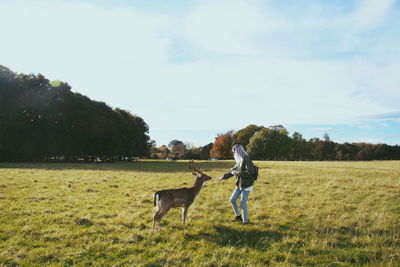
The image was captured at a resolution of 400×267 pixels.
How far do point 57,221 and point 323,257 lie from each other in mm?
8397

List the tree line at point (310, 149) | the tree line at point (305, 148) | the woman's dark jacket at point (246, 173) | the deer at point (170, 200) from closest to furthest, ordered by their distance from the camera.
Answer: the deer at point (170, 200) < the woman's dark jacket at point (246, 173) < the tree line at point (305, 148) < the tree line at point (310, 149)

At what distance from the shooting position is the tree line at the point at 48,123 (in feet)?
137

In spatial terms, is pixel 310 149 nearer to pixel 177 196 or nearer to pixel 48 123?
pixel 48 123

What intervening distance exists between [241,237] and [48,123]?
153 ft

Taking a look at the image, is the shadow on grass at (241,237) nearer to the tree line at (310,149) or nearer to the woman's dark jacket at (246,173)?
the woman's dark jacket at (246,173)

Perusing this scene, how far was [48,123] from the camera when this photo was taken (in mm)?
45188

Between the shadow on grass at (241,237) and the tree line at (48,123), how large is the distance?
44.3 metres

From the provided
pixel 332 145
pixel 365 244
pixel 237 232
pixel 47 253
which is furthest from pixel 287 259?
pixel 332 145

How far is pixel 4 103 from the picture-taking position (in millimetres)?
41062

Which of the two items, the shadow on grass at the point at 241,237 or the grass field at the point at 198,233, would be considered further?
the shadow on grass at the point at 241,237

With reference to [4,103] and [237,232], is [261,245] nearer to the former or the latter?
[237,232]

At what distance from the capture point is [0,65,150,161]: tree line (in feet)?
137

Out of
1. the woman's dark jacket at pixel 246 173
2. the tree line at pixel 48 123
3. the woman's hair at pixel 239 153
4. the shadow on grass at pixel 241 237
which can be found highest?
the tree line at pixel 48 123

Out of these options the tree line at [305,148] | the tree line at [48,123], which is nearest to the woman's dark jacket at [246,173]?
the tree line at [48,123]
